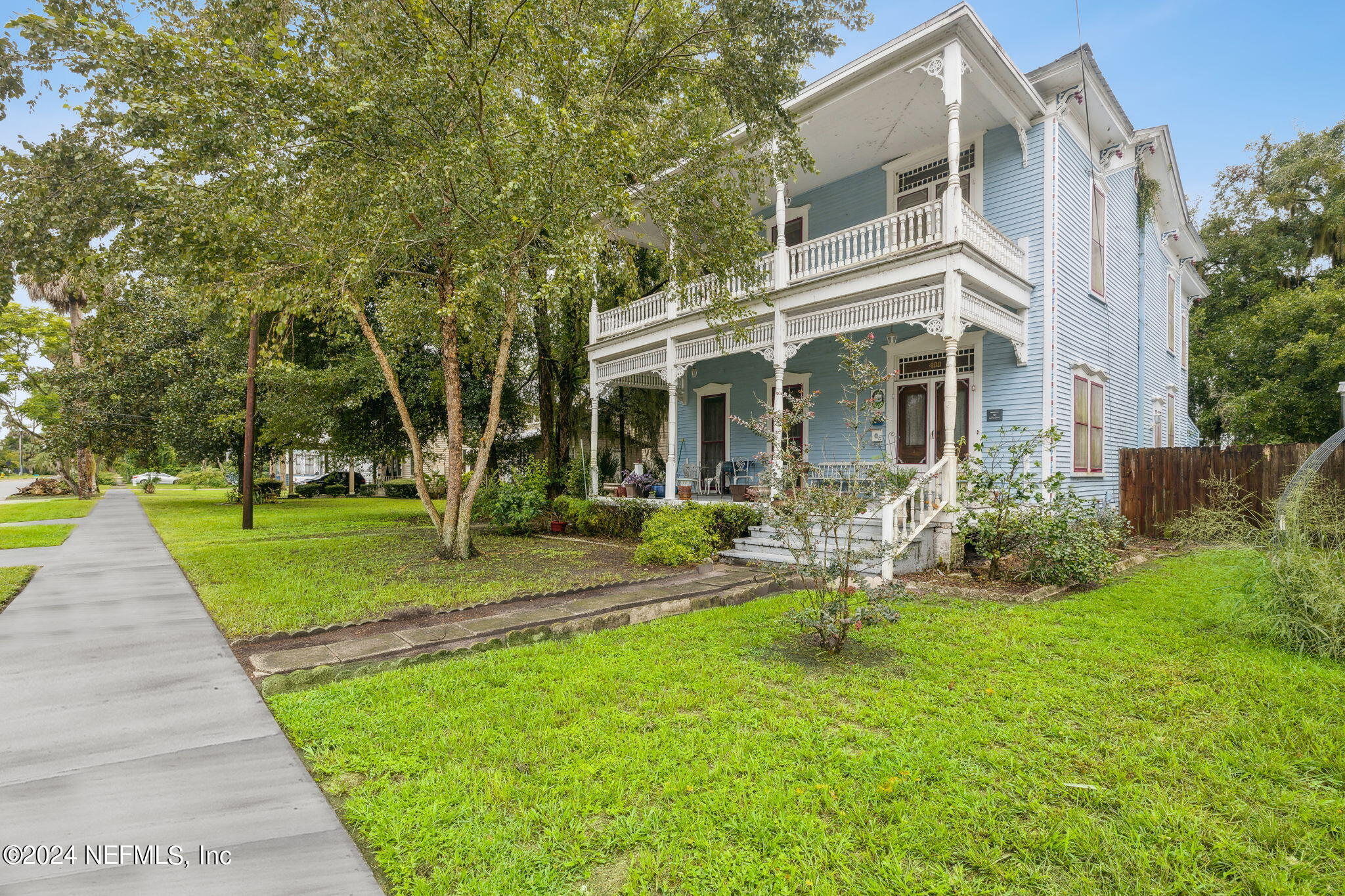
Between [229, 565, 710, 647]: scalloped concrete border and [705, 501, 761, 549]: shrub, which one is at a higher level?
[705, 501, 761, 549]: shrub

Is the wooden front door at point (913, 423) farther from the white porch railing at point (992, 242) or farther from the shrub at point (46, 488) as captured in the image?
the shrub at point (46, 488)

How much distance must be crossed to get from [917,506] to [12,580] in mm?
11602

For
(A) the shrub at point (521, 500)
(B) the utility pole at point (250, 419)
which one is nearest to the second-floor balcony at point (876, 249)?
(A) the shrub at point (521, 500)

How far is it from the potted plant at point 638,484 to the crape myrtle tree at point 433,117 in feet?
17.6

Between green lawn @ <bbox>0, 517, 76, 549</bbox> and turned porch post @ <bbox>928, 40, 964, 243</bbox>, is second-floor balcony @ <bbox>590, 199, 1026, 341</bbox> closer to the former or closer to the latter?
turned porch post @ <bbox>928, 40, 964, 243</bbox>

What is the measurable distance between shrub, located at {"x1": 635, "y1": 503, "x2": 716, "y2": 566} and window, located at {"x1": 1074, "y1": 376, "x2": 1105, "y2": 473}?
6502 mm

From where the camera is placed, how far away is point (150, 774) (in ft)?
9.51

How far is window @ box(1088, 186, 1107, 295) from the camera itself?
36.8ft

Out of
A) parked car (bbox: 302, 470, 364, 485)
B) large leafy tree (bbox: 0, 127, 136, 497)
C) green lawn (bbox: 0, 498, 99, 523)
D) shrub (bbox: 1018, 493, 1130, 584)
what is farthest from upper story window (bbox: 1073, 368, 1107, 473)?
parked car (bbox: 302, 470, 364, 485)

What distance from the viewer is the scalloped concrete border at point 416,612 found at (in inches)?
205

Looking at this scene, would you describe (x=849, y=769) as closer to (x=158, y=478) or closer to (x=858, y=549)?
(x=858, y=549)

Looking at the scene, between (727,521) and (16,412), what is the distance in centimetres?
3415

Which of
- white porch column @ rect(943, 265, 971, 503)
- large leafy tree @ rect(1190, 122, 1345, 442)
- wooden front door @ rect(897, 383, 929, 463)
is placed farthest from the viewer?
large leafy tree @ rect(1190, 122, 1345, 442)

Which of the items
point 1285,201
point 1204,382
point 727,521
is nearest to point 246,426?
point 727,521
